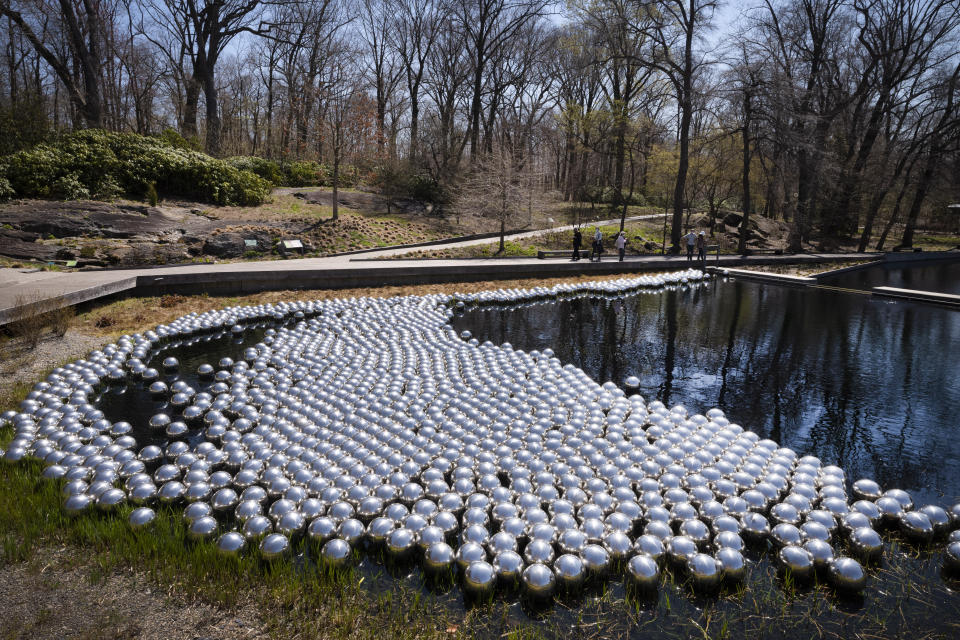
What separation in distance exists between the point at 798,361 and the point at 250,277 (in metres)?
11.9

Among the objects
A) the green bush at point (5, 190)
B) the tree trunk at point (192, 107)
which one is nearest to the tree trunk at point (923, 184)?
the tree trunk at point (192, 107)

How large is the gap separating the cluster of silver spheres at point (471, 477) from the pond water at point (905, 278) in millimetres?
14180

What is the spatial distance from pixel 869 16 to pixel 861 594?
33.6m

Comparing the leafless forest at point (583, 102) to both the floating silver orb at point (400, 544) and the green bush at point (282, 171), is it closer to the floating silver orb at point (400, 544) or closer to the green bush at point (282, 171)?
the green bush at point (282, 171)

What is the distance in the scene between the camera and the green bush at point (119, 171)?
656 inches

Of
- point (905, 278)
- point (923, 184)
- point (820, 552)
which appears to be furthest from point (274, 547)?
point (923, 184)

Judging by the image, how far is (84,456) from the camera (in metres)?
4.87

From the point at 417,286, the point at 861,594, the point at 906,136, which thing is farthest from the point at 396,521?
the point at 906,136

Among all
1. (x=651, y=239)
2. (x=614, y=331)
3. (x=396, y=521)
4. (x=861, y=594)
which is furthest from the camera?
(x=651, y=239)

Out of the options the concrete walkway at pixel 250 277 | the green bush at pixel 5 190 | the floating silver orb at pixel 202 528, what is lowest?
the floating silver orb at pixel 202 528

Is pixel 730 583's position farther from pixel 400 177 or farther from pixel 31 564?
pixel 400 177

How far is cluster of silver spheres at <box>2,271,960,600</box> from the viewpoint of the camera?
3.64 meters

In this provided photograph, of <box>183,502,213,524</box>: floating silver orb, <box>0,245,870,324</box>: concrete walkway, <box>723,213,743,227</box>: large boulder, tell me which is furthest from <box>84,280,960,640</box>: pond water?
<box>723,213,743,227</box>: large boulder

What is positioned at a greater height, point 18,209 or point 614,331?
point 18,209
